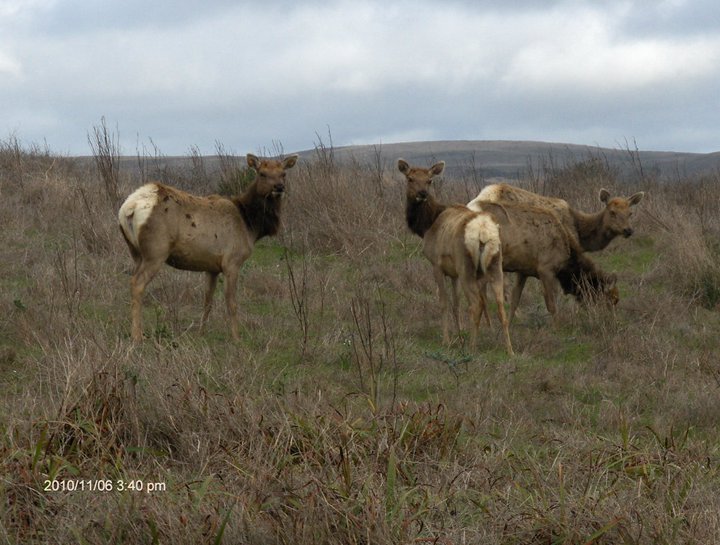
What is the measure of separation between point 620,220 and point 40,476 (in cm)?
1011

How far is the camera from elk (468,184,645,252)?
44.8ft

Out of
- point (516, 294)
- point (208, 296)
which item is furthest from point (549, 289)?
point (208, 296)

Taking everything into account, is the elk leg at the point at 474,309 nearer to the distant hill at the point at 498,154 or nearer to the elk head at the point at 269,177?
the elk head at the point at 269,177

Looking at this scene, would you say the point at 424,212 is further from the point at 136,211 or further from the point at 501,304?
the point at 136,211

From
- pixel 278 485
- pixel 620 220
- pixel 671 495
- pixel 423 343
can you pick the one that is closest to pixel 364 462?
pixel 278 485

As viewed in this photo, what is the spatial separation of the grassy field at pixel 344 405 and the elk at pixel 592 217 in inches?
29.5

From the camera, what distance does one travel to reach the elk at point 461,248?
10.6 m

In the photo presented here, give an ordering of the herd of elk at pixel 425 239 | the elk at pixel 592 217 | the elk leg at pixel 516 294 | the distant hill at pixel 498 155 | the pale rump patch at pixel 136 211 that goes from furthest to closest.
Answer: the distant hill at pixel 498 155
the elk at pixel 592 217
the elk leg at pixel 516 294
the herd of elk at pixel 425 239
the pale rump patch at pixel 136 211

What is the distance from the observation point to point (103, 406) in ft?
20.4

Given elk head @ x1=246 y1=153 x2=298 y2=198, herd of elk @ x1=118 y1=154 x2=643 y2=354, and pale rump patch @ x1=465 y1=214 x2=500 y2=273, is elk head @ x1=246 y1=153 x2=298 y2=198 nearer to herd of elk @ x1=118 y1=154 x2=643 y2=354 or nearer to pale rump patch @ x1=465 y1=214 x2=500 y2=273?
herd of elk @ x1=118 y1=154 x2=643 y2=354

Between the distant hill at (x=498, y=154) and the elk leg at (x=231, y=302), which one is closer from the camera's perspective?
the elk leg at (x=231, y=302)

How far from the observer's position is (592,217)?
1405 cm

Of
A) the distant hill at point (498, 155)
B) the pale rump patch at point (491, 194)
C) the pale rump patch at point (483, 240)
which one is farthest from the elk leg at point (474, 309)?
the distant hill at point (498, 155)

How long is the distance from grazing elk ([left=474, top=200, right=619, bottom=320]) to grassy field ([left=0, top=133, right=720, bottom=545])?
0.43 meters
